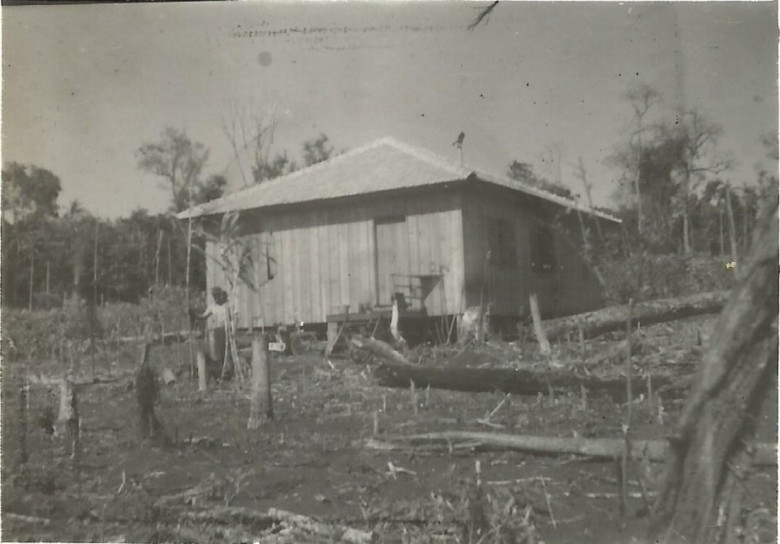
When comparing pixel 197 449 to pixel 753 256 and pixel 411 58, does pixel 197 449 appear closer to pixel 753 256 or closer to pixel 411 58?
pixel 411 58

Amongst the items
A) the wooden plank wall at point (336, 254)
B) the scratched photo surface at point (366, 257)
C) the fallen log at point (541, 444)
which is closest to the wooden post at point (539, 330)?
the scratched photo surface at point (366, 257)

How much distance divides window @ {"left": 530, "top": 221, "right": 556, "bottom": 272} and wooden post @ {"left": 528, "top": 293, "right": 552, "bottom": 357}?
0.24 m

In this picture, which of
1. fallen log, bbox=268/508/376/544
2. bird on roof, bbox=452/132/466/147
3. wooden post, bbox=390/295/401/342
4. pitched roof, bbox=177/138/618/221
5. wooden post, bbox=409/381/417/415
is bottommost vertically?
fallen log, bbox=268/508/376/544

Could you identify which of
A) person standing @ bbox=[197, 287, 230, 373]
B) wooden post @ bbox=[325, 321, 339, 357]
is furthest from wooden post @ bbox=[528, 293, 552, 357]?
person standing @ bbox=[197, 287, 230, 373]

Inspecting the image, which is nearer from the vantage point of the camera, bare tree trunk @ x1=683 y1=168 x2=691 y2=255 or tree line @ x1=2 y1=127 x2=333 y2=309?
bare tree trunk @ x1=683 y1=168 x2=691 y2=255

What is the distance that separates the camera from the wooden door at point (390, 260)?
3910 mm

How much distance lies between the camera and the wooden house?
395cm

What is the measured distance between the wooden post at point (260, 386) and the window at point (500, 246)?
153cm

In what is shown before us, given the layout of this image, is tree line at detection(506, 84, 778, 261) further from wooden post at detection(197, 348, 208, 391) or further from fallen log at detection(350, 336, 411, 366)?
wooden post at detection(197, 348, 208, 391)

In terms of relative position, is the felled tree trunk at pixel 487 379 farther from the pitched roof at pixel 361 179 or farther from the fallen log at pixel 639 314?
the pitched roof at pixel 361 179

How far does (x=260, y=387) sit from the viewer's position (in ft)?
12.5

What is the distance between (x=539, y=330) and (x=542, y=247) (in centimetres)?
58

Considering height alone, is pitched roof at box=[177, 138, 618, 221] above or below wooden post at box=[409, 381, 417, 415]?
above

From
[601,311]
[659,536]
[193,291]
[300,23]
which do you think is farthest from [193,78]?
[659,536]
